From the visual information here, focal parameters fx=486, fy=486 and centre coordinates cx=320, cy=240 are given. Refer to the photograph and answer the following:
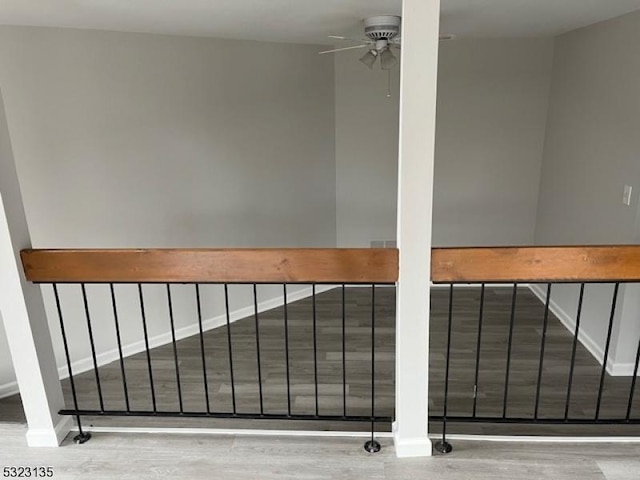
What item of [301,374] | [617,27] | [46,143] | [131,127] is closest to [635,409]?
[301,374]

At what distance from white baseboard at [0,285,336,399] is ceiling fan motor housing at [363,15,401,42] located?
2.48 meters

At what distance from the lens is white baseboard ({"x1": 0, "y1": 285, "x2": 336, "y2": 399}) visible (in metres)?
3.47

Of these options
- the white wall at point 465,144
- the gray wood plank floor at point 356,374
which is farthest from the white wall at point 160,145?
the gray wood plank floor at point 356,374

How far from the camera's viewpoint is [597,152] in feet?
11.4

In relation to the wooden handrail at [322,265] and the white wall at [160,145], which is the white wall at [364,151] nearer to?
the white wall at [160,145]

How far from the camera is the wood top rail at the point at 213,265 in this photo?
1.88 m

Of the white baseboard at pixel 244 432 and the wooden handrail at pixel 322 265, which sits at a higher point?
the wooden handrail at pixel 322 265

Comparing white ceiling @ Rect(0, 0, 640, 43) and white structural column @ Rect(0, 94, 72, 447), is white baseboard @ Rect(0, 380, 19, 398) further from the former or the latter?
white ceiling @ Rect(0, 0, 640, 43)

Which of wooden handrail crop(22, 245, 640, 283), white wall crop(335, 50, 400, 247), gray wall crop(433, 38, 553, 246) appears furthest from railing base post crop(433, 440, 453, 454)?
gray wall crop(433, 38, 553, 246)

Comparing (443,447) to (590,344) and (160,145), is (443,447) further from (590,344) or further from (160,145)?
(160,145)

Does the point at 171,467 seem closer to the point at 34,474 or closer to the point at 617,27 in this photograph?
the point at 34,474

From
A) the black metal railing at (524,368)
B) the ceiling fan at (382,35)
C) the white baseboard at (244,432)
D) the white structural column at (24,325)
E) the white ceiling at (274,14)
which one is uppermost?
the white ceiling at (274,14)

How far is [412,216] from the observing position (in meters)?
1.79

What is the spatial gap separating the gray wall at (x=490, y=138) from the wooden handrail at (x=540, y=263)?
3.01 metres
